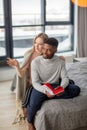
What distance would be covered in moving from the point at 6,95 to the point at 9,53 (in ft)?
4.07

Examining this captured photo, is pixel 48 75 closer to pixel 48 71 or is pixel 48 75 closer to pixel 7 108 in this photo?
pixel 48 71

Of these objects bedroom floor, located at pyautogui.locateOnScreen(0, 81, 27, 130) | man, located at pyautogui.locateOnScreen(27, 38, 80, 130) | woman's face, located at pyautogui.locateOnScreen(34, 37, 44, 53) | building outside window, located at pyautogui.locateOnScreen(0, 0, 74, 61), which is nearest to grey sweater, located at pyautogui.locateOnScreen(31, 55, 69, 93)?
man, located at pyautogui.locateOnScreen(27, 38, 80, 130)

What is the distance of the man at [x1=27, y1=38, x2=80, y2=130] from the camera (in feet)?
7.57

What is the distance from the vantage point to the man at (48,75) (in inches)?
90.8

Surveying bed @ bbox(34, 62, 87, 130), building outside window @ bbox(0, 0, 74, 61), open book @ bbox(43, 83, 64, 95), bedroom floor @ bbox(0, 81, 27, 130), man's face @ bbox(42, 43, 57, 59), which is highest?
building outside window @ bbox(0, 0, 74, 61)

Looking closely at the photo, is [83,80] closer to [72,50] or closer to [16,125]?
[16,125]

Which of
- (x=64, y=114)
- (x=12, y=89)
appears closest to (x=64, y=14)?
(x=12, y=89)

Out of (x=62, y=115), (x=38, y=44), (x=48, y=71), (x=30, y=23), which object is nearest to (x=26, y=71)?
(x=38, y=44)

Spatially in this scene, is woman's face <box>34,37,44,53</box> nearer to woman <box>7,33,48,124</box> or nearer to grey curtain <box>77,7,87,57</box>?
woman <box>7,33,48,124</box>

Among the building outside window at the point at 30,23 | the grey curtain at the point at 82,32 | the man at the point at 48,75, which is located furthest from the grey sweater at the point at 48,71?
the grey curtain at the point at 82,32

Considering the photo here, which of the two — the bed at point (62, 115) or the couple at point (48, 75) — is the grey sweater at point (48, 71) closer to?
the couple at point (48, 75)

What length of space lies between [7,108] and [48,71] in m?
1.25

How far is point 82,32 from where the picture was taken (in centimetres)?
511

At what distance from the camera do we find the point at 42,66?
7.83 feet
